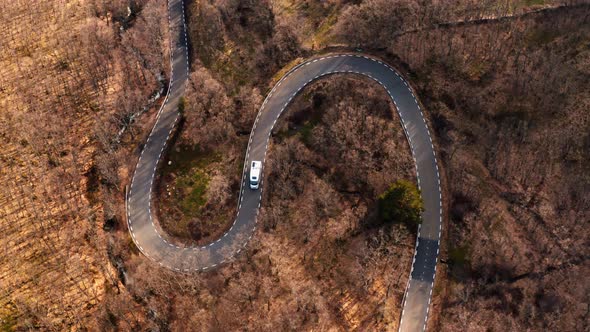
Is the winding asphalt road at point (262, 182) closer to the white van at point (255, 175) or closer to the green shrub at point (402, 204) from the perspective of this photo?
the white van at point (255, 175)

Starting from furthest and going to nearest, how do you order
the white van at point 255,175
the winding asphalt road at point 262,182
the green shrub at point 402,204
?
the white van at point 255,175, the winding asphalt road at point 262,182, the green shrub at point 402,204

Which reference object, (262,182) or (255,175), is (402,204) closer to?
(262,182)

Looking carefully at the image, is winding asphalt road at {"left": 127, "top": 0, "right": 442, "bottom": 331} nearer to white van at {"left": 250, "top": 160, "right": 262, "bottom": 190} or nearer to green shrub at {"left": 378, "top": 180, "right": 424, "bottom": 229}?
white van at {"left": 250, "top": 160, "right": 262, "bottom": 190}

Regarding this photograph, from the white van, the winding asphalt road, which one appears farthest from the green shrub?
the white van

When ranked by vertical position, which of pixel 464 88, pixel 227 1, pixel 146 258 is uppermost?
pixel 227 1

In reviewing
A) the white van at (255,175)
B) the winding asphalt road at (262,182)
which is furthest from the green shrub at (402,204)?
the white van at (255,175)

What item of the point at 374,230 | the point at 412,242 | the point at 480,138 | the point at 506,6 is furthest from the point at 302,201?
the point at 506,6

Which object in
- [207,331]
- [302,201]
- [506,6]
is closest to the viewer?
[207,331]

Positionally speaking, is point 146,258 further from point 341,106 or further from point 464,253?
point 464,253
